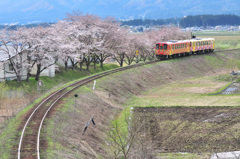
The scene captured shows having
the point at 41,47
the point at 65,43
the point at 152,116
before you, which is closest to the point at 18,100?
the point at 152,116

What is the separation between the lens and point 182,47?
5259 centimetres

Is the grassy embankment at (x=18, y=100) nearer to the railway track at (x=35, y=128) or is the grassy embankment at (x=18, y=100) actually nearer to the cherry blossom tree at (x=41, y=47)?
the railway track at (x=35, y=128)

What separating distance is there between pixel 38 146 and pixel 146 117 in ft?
34.7

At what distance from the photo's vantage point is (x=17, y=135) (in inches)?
647

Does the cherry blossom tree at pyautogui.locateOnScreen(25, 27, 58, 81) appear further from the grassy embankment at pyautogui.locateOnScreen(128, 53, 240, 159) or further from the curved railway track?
the grassy embankment at pyautogui.locateOnScreen(128, 53, 240, 159)

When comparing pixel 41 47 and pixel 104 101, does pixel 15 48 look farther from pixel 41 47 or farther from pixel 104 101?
pixel 104 101

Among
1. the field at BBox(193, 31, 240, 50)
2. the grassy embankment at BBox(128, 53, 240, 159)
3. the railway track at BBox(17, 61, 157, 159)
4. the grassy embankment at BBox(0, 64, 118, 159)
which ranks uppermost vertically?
the field at BBox(193, 31, 240, 50)

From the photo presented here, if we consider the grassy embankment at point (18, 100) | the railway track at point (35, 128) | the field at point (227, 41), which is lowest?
the grassy embankment at point (18, 100)

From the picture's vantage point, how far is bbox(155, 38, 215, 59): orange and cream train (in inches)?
1928

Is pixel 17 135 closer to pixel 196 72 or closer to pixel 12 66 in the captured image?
pixel 12 66

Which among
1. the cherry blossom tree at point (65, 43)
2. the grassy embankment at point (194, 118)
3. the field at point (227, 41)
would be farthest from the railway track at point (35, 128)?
the field at point (227, 41)

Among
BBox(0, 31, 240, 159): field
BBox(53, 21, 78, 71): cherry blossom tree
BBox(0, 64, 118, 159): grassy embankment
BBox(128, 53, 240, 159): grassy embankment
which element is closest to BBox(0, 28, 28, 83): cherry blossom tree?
BBox(0, 64, 118, 159): grassy embankment

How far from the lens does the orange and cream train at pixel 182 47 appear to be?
48969 mm

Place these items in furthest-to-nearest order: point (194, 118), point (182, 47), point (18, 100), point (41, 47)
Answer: point (182, 47)
point (41, 47)
point (18, 100)
point (194, 118)
